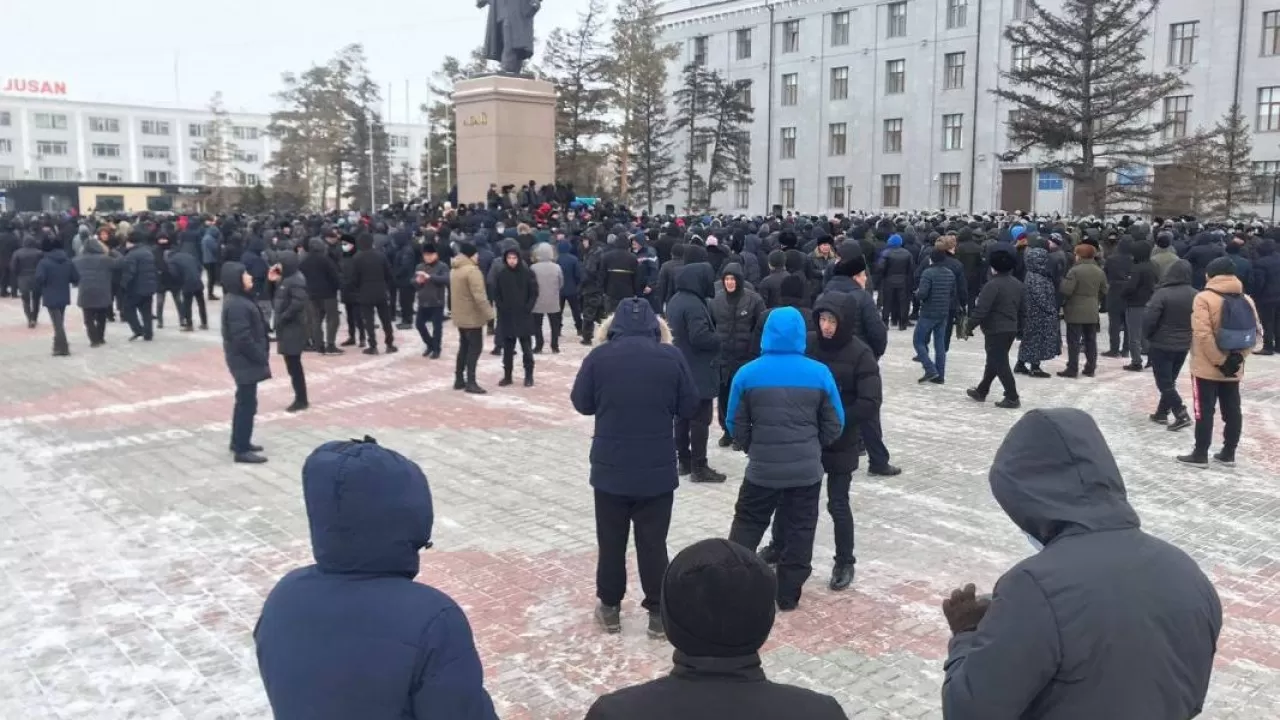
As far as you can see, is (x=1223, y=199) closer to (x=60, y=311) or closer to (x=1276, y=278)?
(x=1276, y=278)

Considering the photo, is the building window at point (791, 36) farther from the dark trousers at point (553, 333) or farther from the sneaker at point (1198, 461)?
the sneaker at point (1198, 461)

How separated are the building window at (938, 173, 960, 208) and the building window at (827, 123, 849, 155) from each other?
6681 mm

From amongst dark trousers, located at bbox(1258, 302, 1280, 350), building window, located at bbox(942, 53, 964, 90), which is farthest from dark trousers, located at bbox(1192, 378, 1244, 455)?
building window, located at bbox(942, 53, 964, 90)

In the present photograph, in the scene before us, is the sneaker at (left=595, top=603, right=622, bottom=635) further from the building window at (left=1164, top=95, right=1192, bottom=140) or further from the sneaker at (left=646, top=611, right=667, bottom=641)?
the building window at (left=1164, top=95, right=1192, bottom=140)

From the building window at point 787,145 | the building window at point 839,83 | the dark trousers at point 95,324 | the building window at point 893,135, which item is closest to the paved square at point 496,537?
the dark trousers at point 95,324

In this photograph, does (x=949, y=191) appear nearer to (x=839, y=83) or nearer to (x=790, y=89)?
(x=839, y=83)

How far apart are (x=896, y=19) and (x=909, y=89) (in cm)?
395

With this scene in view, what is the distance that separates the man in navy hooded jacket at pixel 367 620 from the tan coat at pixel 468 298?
33.3 feet

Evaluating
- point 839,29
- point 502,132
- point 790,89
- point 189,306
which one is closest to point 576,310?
point 189,306

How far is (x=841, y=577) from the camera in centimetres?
626

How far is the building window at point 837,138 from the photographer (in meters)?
56.3

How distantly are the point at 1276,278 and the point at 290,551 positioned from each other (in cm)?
1472

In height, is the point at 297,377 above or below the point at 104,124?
below

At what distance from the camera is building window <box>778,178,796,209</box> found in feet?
192
